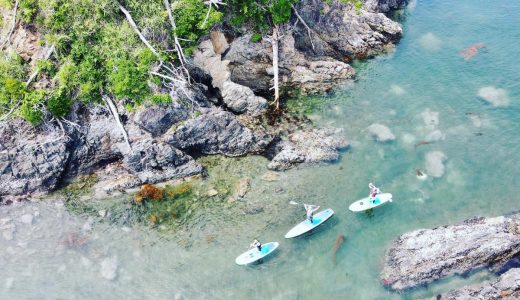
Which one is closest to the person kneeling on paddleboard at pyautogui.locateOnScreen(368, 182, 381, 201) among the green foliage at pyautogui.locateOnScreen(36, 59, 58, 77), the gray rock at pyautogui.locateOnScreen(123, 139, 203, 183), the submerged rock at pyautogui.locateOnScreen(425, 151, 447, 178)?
the submerged rock at pyautogui.locateOnScreen(425, 151, 447, 178)

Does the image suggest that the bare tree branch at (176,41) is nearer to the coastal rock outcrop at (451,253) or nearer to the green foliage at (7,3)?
the green foliage at (7,3)

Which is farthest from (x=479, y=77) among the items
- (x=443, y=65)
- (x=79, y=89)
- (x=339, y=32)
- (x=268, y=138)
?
(x=79, y=89)

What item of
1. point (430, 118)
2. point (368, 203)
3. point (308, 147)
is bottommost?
point (368, 203)

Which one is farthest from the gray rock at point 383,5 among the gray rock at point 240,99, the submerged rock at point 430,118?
the gray rock at point 240,99

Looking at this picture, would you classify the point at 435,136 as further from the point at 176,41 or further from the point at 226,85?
the point at 176,41

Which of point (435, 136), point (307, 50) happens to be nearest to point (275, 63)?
point (307, 50)

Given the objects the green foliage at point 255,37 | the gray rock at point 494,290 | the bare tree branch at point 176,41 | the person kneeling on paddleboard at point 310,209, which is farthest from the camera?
the green foliage at point 255,37
